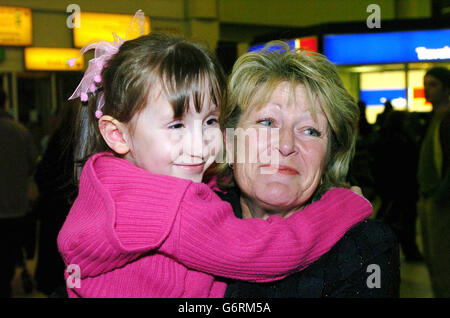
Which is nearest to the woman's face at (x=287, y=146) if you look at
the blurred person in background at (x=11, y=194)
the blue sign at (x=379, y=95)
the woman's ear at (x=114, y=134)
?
the woman's ear at (x=114, y=134)

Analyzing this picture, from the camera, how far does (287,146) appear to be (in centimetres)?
153

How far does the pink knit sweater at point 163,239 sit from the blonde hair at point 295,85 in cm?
40

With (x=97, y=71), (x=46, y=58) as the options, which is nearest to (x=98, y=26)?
(x=46, y=58)

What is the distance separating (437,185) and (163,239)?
3224 millimetres

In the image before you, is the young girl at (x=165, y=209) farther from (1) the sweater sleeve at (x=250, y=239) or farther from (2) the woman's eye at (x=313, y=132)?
(2) the woman's eye at (x=313, y=132)

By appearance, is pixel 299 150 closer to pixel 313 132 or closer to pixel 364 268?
pixel 313 132

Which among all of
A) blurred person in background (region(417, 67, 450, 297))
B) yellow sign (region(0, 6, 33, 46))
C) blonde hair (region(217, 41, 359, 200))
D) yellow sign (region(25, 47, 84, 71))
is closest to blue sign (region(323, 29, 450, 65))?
blurred person in background (region(417, 67, 450, 297))

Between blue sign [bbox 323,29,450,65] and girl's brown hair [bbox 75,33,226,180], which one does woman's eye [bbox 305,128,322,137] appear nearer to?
girl's brown hair [bbox 75,33,226,180]

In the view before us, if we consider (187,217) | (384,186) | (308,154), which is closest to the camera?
(187,217)

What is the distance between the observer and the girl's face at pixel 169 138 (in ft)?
4.46
